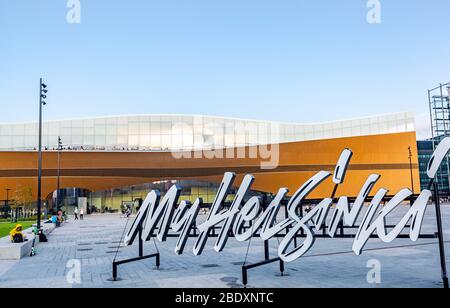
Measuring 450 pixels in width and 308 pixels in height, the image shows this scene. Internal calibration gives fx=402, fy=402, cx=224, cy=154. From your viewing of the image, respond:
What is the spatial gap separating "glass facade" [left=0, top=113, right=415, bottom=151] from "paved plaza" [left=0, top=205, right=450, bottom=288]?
185 feet

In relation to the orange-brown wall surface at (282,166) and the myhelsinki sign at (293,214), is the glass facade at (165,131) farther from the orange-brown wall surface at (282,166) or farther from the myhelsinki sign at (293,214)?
the myhelsinki sign at (293,214)

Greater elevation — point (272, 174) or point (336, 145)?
point (336, 145)

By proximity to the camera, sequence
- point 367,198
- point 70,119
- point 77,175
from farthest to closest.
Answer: point 70,119
point 77,175
point 367,198

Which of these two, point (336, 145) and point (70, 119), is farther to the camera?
point (70, 119)

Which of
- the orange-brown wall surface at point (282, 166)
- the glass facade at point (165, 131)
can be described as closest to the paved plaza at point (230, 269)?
the orange-brown wall surface at point (282, 166)

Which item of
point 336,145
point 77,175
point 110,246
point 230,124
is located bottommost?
point 110,246

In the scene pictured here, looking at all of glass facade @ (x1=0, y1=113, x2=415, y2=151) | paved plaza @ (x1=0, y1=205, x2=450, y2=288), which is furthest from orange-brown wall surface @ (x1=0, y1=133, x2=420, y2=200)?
paved plaza @ (x1=0, y1=205, x2=450, y2=288)

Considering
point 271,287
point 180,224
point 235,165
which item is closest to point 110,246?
point 180,224

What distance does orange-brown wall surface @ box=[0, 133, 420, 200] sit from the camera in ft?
227

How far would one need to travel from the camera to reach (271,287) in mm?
11250

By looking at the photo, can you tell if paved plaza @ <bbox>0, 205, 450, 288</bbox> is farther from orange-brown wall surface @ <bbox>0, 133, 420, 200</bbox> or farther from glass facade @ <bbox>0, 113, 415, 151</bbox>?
glass facade @ <bbox>0, 113, 415, 151</bbox>
